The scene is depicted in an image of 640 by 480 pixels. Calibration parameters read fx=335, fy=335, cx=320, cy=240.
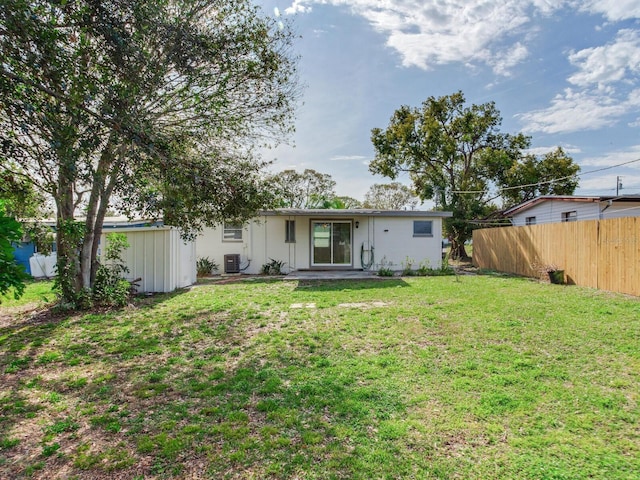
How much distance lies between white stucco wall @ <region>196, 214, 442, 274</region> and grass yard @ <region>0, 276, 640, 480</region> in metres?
7.54

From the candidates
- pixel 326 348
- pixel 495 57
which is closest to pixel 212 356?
pixel 326 348

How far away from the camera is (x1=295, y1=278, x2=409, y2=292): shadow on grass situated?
32.8ft

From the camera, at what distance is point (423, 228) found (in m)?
14.6

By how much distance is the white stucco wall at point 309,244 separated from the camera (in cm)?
1422

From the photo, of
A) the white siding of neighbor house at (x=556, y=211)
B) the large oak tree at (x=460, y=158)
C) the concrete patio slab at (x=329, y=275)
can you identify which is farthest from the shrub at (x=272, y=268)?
the white siding of neighbor house at (x=556, y=211)

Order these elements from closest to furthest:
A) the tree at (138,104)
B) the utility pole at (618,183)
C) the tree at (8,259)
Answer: the tree at (8,259)
the tree at (138,104)
the utility pole at (618,183)

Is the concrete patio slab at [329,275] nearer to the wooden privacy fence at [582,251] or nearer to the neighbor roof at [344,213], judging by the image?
the neighbor roof at [344,213]

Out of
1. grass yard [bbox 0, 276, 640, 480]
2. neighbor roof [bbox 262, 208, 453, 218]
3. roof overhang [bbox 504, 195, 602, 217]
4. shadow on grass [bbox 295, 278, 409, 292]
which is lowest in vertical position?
grass yard [bbox 0, 276, 640, 480]

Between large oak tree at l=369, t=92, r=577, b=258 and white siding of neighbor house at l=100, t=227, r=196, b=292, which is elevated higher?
large oak tree at l=369, t=92, r=577, b=258

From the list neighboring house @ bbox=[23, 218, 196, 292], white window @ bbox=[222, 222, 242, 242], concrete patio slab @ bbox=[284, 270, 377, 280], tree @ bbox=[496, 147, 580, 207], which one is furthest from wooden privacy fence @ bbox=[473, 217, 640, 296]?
neighboring house @ bbox=[23, 218, 196, 292]

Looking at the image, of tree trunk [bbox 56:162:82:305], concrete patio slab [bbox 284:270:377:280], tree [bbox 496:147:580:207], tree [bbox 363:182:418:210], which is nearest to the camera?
tree trunk [bbox 56:162:82:305]

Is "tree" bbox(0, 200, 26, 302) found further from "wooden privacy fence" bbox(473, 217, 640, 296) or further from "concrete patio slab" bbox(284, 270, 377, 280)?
"wooden privacy fence" bbox(473, 217, 640, 296)

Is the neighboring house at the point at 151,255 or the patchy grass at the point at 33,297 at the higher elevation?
the neighboring house at the point at 151,255

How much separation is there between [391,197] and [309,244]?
2783cm
